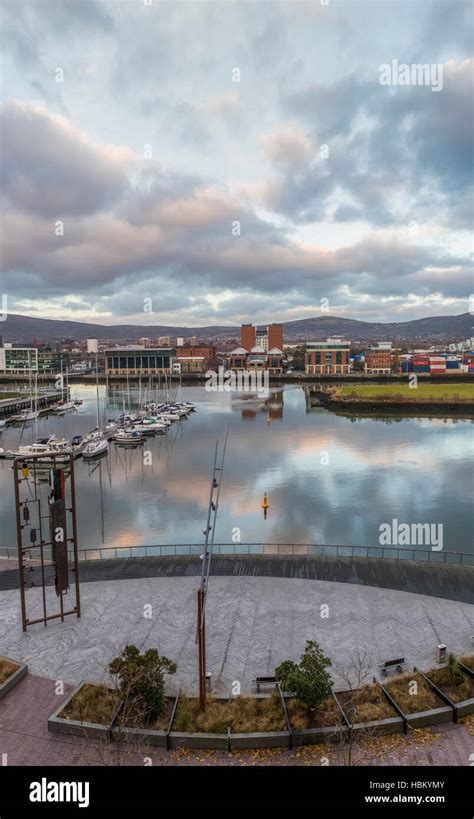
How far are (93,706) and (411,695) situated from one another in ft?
15.4

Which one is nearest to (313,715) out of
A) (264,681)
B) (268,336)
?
(264,681)

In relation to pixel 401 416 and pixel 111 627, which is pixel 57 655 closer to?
pixel 111 627

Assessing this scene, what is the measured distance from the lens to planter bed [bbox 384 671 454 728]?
23.2 feet

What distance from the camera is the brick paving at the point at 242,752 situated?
6.42 metres

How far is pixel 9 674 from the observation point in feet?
26.6

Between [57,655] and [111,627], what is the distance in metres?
1.18

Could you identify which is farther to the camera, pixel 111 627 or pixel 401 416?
pixel 401 416

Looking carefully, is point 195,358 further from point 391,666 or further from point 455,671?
point 455,671

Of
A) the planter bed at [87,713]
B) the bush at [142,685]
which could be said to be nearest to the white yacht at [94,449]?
the planter bed at [87,713]

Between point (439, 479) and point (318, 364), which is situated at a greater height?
point (318, 364)

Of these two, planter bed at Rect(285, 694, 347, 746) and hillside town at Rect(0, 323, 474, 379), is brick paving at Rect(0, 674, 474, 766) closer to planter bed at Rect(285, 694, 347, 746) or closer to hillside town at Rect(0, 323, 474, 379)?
planter bed at Rect(285, 694, 347, 746)

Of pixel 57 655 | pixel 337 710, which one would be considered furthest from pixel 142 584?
pixel 337 710
